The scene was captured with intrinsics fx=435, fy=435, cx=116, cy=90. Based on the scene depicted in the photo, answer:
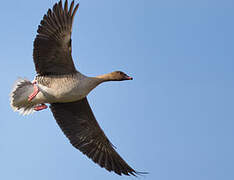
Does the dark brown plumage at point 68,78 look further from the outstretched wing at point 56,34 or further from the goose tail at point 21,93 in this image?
the goose tail at point 21,93

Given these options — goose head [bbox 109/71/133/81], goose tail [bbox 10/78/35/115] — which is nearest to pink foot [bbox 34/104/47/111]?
goose tail [bbox 10/78/35/115]

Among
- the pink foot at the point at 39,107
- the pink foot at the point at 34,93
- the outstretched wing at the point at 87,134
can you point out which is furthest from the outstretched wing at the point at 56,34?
the outstretched wing at the point at 87,134

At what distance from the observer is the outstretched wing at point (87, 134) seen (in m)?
13.3

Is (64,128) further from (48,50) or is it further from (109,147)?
(48,50)

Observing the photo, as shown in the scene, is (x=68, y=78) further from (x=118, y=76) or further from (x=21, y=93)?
(x=118, y=76)

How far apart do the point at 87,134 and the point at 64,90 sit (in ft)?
7.86

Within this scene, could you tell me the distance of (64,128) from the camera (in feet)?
44.0

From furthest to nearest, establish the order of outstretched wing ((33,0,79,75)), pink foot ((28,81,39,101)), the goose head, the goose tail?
the goose head < the goose tail < pink foot ((28,81,39,101)) < outstretched wing ((33,0,79,75))

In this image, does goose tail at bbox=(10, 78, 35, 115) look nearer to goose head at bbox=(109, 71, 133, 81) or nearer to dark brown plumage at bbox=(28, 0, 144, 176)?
dark brown plumage at bbox=(28, 0, 144, 176)

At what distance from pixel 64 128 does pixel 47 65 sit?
2.37m

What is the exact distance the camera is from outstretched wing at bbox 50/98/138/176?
523 inches

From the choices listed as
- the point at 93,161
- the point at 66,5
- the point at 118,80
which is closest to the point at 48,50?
the point at 66,5

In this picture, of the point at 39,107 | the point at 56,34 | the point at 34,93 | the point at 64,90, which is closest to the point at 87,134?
the point at 39,107

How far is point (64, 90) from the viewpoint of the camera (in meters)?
11.8
